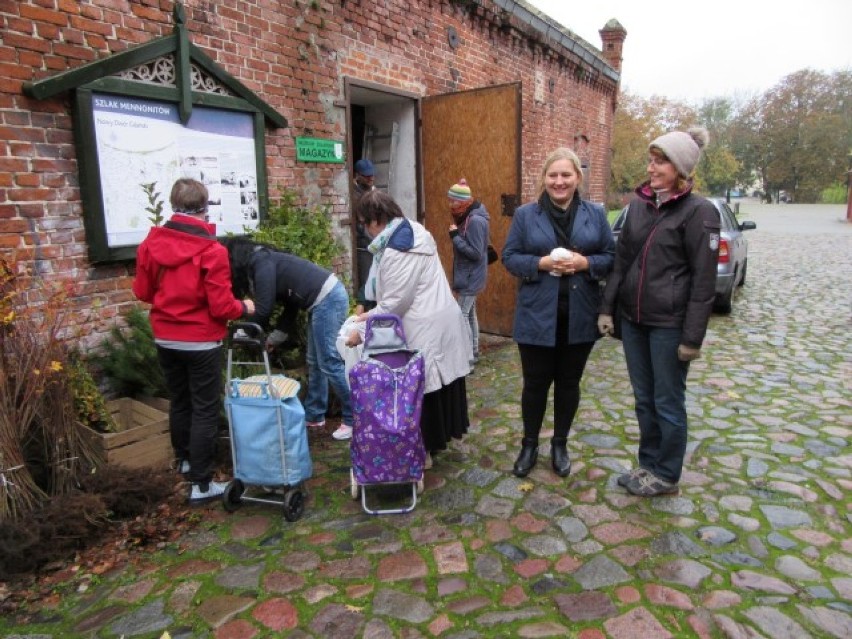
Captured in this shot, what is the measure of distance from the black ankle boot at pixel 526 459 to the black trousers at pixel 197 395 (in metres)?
1.92

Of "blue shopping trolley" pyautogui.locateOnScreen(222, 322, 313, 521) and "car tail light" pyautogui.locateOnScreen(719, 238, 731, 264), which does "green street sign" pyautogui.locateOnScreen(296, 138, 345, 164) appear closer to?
"blue shopping trolley" pyautogui.locateOnScreen(222, 322, 313, 521)

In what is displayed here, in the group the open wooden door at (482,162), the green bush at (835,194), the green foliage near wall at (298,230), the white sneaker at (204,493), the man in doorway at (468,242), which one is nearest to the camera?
the white sneaker at (204,493)

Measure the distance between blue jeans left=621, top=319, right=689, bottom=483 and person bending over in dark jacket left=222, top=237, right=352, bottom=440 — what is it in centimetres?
203

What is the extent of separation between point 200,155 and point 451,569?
3.74m

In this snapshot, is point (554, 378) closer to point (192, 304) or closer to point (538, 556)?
point (538, 556)

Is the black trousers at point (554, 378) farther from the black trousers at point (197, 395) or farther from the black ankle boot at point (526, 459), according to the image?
the black trousers at point (197, 395)

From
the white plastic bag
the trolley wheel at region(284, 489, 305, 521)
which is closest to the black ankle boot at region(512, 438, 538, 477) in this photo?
the white plastic bag

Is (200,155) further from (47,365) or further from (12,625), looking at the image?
(12,625)

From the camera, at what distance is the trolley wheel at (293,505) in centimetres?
341

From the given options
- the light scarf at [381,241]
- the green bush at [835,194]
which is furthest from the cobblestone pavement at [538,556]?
the green bush at [835,194]

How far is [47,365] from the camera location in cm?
320

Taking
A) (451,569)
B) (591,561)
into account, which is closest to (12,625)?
(451,569)

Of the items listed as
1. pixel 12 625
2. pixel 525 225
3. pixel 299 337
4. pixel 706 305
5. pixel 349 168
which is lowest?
pixel 12 625

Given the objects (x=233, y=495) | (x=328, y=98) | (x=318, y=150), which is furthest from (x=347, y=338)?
(x=328, y=98)
